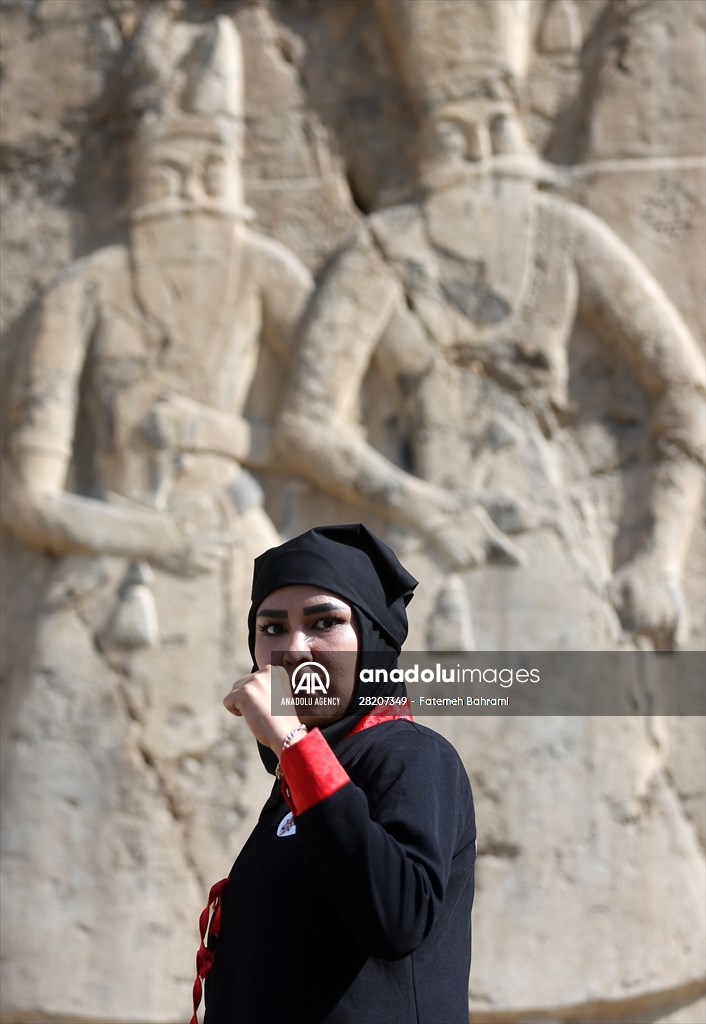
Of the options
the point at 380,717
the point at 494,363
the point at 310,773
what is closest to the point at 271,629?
the point at 380,717

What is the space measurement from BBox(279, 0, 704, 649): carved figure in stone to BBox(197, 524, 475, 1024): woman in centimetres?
167

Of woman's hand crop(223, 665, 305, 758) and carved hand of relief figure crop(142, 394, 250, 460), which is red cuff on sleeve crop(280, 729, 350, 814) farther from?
carved hand of relief figure crop(142, 394, 250, 460)

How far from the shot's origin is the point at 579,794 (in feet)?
11.0

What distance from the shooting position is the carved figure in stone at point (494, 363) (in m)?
3.51

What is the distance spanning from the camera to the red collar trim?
176 centimetres

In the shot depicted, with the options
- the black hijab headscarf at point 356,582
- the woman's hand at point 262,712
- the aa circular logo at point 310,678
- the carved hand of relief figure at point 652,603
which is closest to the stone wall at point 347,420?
the carved hand of relief figure at point 652,603

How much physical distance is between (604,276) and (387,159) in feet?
2.54

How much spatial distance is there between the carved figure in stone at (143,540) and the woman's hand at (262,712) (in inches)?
74.0

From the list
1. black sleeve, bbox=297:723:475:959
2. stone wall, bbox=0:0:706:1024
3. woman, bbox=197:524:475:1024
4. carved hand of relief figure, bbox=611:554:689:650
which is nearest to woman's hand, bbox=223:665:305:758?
woman, bbox=197:524:475:1024

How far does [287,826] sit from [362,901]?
0.27 metres

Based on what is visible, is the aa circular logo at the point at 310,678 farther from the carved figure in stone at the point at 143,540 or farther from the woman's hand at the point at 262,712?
the carved figure in stone at the point at 143,540

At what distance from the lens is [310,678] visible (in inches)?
68.7

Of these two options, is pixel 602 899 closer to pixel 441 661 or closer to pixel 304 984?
pixel 441 661

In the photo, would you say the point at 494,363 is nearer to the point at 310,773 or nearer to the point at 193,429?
the point at 193,429
